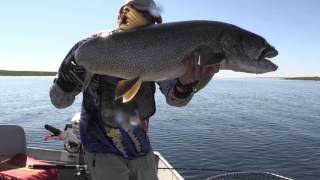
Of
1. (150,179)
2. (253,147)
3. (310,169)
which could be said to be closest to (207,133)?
(253,147)

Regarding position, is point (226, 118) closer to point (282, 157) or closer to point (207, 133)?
point (207, 133)

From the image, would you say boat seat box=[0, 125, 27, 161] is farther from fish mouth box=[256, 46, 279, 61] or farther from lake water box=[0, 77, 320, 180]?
lake water box=[0, 77, 320, 180]

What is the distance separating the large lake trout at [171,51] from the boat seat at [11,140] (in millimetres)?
4589

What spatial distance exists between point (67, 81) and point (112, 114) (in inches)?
23.9

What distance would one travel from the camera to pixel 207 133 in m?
33.1

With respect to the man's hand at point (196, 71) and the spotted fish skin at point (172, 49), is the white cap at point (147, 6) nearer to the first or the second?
the spotted fish skin at point (172, 49)

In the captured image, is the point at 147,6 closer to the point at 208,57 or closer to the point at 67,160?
the point at 208,57

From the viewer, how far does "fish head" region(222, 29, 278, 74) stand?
385 cm

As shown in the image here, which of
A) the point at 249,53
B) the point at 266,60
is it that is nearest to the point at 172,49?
the point at 249,53

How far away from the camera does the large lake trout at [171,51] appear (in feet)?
12.6

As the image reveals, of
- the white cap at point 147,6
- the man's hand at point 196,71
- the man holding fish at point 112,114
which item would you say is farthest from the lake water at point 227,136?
the white cap at point 147,6

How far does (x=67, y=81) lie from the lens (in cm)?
450

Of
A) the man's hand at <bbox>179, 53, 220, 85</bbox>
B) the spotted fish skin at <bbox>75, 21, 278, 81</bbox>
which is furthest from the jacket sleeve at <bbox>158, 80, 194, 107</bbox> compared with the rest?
the spotted fish skin at <bbox>75, 21, 278, 81</bbox>

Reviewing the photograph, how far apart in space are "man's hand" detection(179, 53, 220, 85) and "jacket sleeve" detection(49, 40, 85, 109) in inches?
43.2
